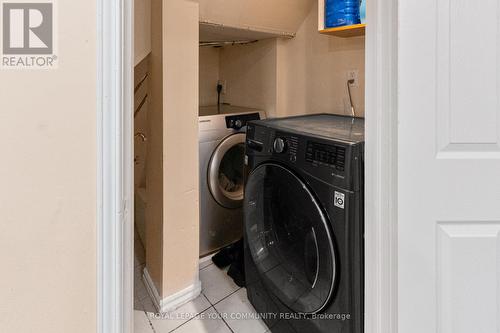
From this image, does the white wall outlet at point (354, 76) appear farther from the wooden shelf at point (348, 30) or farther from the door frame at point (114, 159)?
the door frame at point (114, 159)

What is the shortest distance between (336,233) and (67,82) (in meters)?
0.98

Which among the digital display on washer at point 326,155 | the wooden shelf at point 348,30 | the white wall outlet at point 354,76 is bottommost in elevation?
the digital display on washer at point 326,155

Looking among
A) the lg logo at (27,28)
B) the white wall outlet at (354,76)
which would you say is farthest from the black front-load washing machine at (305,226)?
the lg logo at (27,28)

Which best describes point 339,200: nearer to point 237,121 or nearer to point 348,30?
point 348,30

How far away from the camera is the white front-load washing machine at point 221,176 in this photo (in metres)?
2.08

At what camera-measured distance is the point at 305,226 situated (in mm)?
1357

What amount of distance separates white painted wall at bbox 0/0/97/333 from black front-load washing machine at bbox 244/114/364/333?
0.81m

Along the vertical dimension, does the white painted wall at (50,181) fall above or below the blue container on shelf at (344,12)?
below
